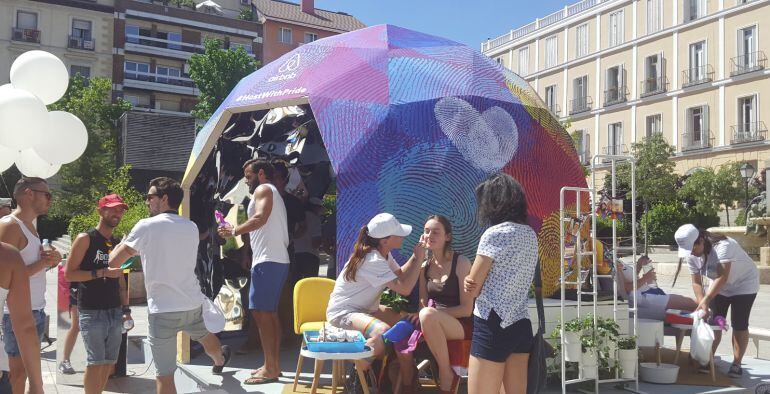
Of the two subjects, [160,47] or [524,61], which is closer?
[524,61]

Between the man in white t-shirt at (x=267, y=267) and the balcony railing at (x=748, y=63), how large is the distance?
3222 cm

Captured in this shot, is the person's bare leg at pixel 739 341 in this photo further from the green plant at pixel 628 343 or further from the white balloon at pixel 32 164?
the white balloon at pixel 32 164

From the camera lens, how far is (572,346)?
602 centimetres

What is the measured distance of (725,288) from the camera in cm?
712

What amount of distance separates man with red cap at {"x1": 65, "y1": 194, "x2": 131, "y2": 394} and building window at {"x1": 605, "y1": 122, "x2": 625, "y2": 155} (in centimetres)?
3708

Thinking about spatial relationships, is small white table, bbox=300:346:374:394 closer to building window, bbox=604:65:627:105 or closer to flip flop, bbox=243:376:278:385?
flip flop, bbox=243:376:278:385

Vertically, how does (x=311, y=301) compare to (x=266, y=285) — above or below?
below

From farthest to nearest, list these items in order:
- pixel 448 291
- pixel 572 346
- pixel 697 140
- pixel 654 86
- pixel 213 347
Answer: pixel 654 86 → pixel 697 140 → pixel 572 346 → pixel 213 347 → pixel 448 291

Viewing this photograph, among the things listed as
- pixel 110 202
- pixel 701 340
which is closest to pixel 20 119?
pixel 110 202

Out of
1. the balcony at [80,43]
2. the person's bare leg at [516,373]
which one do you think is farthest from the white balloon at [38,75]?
the balcony at [80,43]

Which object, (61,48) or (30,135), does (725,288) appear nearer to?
(30,135)

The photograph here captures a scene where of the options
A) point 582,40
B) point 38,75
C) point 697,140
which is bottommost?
point 38,75

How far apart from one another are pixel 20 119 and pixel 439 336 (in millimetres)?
3920

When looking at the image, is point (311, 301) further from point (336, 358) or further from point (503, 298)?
point (503, 298)
